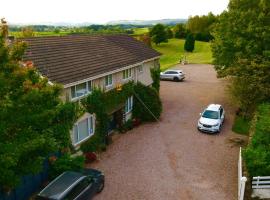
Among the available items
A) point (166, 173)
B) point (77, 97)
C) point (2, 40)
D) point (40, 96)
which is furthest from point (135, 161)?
point (2, 40)

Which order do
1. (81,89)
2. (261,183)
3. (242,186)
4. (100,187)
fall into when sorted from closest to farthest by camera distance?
1. (242,186)
2. (261,183)
3. (100,187)
4. (81,89)

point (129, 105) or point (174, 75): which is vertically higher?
point (174, 75)

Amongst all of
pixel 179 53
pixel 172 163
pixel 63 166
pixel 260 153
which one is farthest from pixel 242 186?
pixel 179 53

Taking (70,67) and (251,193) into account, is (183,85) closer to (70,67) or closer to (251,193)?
(70,67)

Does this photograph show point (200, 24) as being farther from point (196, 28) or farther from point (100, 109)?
point (100, 109)

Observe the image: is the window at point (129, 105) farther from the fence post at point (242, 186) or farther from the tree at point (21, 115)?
the tree at point (21, 115)

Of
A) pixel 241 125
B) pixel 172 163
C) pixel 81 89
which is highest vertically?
pixel 81 89

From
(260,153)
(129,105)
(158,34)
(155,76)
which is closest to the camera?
(260,153)
